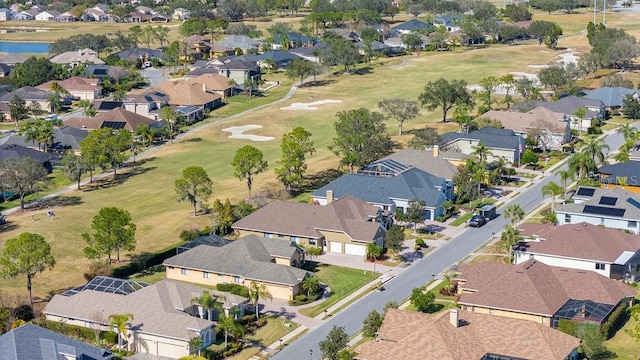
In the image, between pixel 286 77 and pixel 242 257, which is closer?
pixel 242 257

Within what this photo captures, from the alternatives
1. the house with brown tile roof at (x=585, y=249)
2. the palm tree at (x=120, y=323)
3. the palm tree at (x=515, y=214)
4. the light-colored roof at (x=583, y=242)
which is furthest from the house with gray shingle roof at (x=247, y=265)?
the palm tree at (x=515, y=214)

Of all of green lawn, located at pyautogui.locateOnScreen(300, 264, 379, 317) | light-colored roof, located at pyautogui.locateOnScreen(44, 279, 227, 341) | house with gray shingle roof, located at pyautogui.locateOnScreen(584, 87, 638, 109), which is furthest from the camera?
house with gray shingle roof, located at pyautogui.locateOnScreen(584, 87, 638, 109)

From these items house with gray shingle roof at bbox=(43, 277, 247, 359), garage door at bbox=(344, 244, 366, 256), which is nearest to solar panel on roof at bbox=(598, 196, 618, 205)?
garage door at bbox=(344, 244, 366, 256)

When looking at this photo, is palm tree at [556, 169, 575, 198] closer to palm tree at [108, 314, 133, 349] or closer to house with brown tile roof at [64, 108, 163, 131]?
palm tree at [108, 314, 133, 349]

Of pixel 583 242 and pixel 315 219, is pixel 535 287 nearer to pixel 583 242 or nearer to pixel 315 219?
pixel 583 242

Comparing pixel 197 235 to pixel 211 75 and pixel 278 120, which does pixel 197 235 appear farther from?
pixel 211 75

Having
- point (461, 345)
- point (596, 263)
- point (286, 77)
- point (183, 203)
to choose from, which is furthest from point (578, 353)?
point (286, 77)
